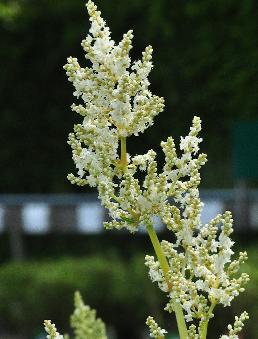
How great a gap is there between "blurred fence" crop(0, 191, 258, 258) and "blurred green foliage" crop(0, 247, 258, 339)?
18.9 feet

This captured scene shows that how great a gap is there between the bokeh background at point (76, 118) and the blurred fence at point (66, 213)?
23 millimetres

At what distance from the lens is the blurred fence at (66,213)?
1945cm

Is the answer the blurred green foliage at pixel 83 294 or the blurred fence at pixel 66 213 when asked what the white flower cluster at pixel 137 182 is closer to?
the blurred green foliage at pixel 83 294

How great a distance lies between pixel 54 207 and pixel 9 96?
323 centimetres

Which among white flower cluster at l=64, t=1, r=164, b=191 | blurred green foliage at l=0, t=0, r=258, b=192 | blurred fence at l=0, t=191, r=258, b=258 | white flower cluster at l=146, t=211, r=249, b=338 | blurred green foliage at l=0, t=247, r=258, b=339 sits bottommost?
white flower cluster at l=146, t=211, r=249, b=338

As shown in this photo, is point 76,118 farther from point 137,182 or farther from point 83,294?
point 137,182

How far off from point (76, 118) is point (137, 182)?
19038mm

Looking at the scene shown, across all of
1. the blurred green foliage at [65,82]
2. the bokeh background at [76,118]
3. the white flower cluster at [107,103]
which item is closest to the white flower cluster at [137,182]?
the white flower cluster at [107,103]

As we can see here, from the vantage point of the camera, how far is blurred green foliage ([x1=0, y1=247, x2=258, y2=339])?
12.5 meters

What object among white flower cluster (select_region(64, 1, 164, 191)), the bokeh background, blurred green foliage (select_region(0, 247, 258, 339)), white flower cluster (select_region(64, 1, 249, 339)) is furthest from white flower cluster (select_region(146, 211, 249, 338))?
the bokeh background

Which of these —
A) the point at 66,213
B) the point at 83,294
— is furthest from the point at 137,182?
the point at 66,213

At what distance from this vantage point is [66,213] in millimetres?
19922

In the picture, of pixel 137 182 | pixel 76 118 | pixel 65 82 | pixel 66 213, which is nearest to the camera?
pixel 137 182

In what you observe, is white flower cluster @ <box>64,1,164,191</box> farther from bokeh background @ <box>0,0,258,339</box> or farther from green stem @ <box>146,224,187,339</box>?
bokeh background @ <box>0,0,258,339</box>
